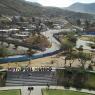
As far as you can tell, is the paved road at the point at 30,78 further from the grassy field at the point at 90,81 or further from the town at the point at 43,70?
the grassy field at the point at 90,81

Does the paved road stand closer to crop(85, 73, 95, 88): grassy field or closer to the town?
the town

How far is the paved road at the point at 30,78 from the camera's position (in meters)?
41.7

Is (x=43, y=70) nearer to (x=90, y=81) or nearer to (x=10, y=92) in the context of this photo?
(x=90, y=81)

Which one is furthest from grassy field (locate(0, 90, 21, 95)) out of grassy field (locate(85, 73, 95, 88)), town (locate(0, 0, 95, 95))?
grassy field (locate(85, 73, 95, 88))

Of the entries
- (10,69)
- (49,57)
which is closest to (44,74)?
(10,69)

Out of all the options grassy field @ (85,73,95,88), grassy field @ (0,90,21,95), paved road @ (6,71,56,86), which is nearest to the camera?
grassy field @ (0,90,21,95)

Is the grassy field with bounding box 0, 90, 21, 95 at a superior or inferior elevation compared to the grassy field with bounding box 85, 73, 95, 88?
inferior

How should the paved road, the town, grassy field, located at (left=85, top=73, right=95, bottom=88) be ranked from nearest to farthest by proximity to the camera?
1. the town
2. the paved road
3. grassy field, located at (left=85, top=73, right=95, bottom=88)

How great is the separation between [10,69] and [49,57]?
15.3 meters

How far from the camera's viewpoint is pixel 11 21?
116625 millimetres

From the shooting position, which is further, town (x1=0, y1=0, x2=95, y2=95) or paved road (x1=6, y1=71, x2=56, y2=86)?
paved road (x1=6, y1=71, x2=56, y2=86)

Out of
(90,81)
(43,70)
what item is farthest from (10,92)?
(90,81)

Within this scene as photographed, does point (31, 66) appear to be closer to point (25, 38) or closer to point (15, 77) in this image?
point (15, 77)

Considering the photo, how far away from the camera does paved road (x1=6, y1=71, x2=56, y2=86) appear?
41719 millimetres
